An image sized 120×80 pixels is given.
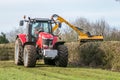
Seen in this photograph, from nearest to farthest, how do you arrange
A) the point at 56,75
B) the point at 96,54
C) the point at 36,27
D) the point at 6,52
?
the point at 56,75, the point at 96,54, the point at 36,27, the point at 6,52

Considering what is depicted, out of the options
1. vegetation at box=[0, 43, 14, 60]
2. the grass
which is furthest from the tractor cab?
vegetation at box=[0, 43, 14, 60]

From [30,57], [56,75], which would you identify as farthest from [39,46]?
[56,75]

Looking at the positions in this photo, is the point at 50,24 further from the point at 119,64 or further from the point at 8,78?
the point at 8,78

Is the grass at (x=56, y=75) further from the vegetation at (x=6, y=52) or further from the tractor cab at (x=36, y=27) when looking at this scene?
the vegetation at (x=6, y=52)

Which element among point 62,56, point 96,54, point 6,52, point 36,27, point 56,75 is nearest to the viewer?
point 56,75

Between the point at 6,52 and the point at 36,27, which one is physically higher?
the point at 36,27

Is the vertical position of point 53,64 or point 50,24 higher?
point 50,24

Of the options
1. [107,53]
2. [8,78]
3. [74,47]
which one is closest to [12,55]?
[74,47]

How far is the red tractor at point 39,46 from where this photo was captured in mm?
19758

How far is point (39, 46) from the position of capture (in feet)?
68.1

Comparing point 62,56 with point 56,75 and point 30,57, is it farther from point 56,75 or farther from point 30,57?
point 56,75

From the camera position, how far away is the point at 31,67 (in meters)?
19.6

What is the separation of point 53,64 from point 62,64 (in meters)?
1.80

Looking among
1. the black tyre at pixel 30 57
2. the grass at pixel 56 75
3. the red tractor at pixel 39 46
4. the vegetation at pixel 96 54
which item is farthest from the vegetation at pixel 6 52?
the grass at pixel 56 75
